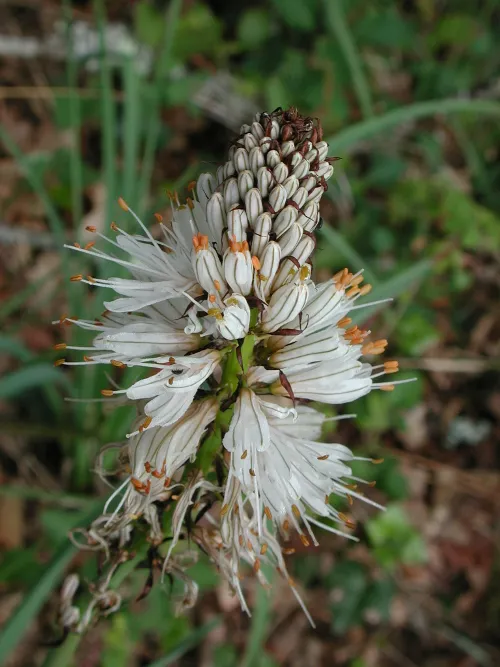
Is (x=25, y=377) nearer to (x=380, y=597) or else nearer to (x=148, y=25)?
(x=380, y=597)

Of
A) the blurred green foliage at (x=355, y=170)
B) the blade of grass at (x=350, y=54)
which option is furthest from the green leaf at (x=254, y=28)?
the blade of grass at (x=350, y=54)

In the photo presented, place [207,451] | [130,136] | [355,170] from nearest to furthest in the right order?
[207,451] → [130,136] → [355,170]

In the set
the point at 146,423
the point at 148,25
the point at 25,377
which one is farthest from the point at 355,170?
the point at 146,423

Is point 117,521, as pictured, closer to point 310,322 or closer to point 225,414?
point 225,414

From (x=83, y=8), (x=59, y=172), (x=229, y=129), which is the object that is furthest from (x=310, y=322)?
(x=83, y=8)

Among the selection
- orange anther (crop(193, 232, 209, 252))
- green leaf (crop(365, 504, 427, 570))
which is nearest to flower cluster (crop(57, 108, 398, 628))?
orange anther (crop(193, 232, 209, 252))
